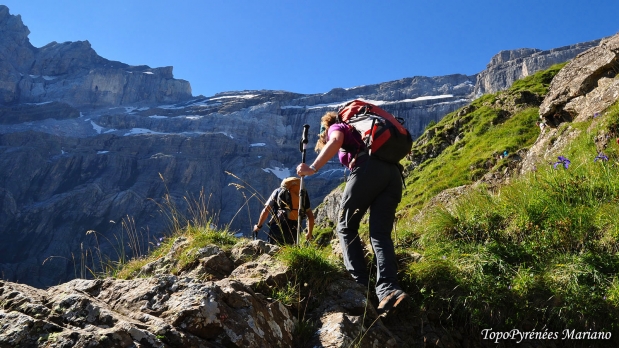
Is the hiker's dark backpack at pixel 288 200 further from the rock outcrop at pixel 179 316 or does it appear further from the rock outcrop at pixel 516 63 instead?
the rock outcrop at pixel 516 63

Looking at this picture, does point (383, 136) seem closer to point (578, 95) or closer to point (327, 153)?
point (327, 153)

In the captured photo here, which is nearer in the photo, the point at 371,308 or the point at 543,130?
the point at 371,308

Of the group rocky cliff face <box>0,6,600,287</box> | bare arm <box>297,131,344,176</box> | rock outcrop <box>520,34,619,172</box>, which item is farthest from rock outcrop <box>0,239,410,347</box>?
Answer: rocky cliff face <box>0,6,600,287</box>

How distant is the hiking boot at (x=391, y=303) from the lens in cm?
350

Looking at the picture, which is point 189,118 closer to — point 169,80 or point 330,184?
point 169,80

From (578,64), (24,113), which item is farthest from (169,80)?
(578,64)

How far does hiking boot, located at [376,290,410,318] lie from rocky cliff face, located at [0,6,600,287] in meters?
70.6

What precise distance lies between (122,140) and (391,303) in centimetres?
13580

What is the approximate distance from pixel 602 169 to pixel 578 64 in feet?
23.8

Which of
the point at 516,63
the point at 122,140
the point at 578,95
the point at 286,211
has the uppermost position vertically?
the point at 516,63

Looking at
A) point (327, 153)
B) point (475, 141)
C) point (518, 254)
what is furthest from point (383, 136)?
point (475, 141)

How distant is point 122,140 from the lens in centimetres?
12750

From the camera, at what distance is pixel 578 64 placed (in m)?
10.9

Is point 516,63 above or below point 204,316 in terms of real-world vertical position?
above
